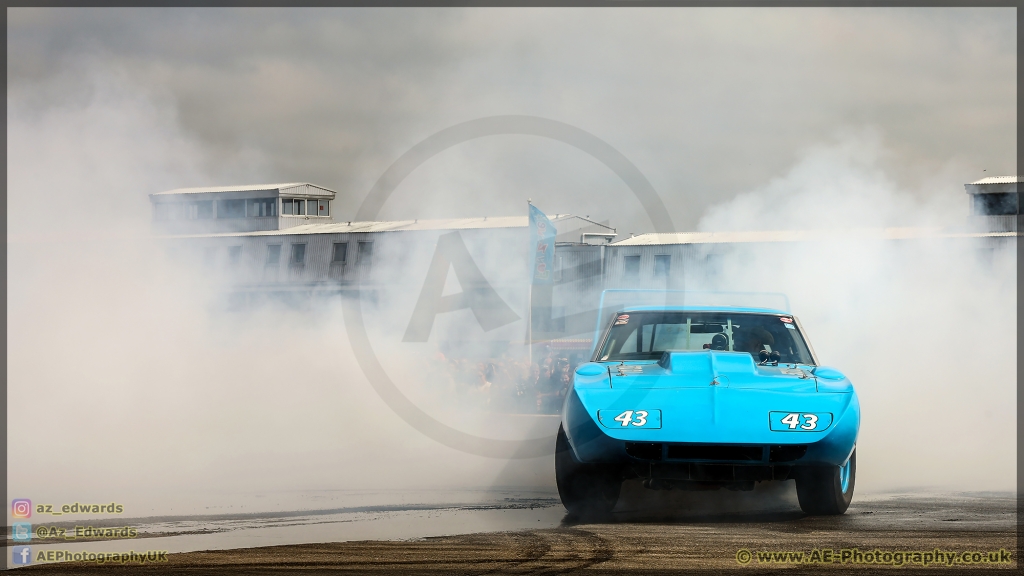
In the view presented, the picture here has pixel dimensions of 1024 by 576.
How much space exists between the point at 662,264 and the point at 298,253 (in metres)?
12.6

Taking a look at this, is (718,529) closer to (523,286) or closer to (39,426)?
(39,426)

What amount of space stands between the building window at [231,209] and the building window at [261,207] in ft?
0.75

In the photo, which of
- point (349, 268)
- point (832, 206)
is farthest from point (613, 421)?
point (349, 268)

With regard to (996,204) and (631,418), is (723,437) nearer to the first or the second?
(631,418)

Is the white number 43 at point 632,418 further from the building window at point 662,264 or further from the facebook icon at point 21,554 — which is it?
the building window at point 662,264

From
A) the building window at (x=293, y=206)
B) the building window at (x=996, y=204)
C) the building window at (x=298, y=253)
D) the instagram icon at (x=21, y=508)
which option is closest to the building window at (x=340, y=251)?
the building window at (x=298, y=253)

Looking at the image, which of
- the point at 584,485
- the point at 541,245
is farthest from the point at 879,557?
the point at 541,245

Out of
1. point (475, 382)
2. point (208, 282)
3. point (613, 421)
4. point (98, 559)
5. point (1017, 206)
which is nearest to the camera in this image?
point (98, 559)

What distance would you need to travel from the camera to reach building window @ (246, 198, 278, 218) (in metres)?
35.3

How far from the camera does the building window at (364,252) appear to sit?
102ft

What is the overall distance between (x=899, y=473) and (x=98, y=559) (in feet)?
19.3

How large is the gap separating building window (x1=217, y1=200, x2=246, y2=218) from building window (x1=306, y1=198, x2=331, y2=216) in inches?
108

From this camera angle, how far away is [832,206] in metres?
16.8

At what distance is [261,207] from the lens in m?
35.5
